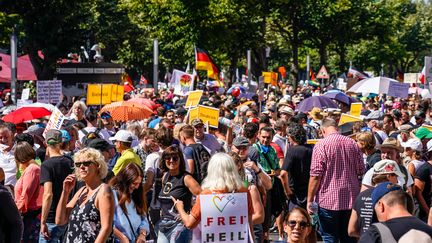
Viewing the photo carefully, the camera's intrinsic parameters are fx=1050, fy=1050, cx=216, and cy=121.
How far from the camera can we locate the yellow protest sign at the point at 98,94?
23.2 m

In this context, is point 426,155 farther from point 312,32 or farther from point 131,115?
point 312,32

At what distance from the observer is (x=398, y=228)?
6316 millimetres

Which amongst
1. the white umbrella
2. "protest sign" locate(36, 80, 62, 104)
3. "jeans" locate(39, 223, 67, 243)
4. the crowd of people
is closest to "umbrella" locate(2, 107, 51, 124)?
the crowd of people

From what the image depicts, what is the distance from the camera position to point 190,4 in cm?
3747

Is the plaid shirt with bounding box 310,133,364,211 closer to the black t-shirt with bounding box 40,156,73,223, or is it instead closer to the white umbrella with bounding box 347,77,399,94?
the black t-shirt with bounding box 40,156,73,223

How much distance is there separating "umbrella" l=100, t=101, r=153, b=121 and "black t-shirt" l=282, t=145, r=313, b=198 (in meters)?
7.83

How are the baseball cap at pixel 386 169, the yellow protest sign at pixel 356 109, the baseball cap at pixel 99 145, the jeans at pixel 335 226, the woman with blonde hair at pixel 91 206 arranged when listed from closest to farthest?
the woman with blonde hair at pixel 91 206, the baseball cap at pixel 386 169, the jeans at pixel 335 226, the baseball cap at pixel 99 145, the yellow protest sign at pixel 356 109

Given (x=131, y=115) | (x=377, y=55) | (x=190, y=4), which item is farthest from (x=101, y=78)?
(x=377, y=55)

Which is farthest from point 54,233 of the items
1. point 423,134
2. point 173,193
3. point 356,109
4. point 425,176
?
point 356,109

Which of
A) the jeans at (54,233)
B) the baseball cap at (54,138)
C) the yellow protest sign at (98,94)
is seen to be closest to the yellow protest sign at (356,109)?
the yellow protest sign at (98,94)

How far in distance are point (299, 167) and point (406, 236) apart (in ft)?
18.4

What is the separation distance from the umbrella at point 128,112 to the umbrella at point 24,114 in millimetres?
2075

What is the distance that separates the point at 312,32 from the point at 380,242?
5576 cm

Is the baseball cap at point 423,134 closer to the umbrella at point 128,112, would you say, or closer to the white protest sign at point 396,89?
the umbrella at point 128,112
